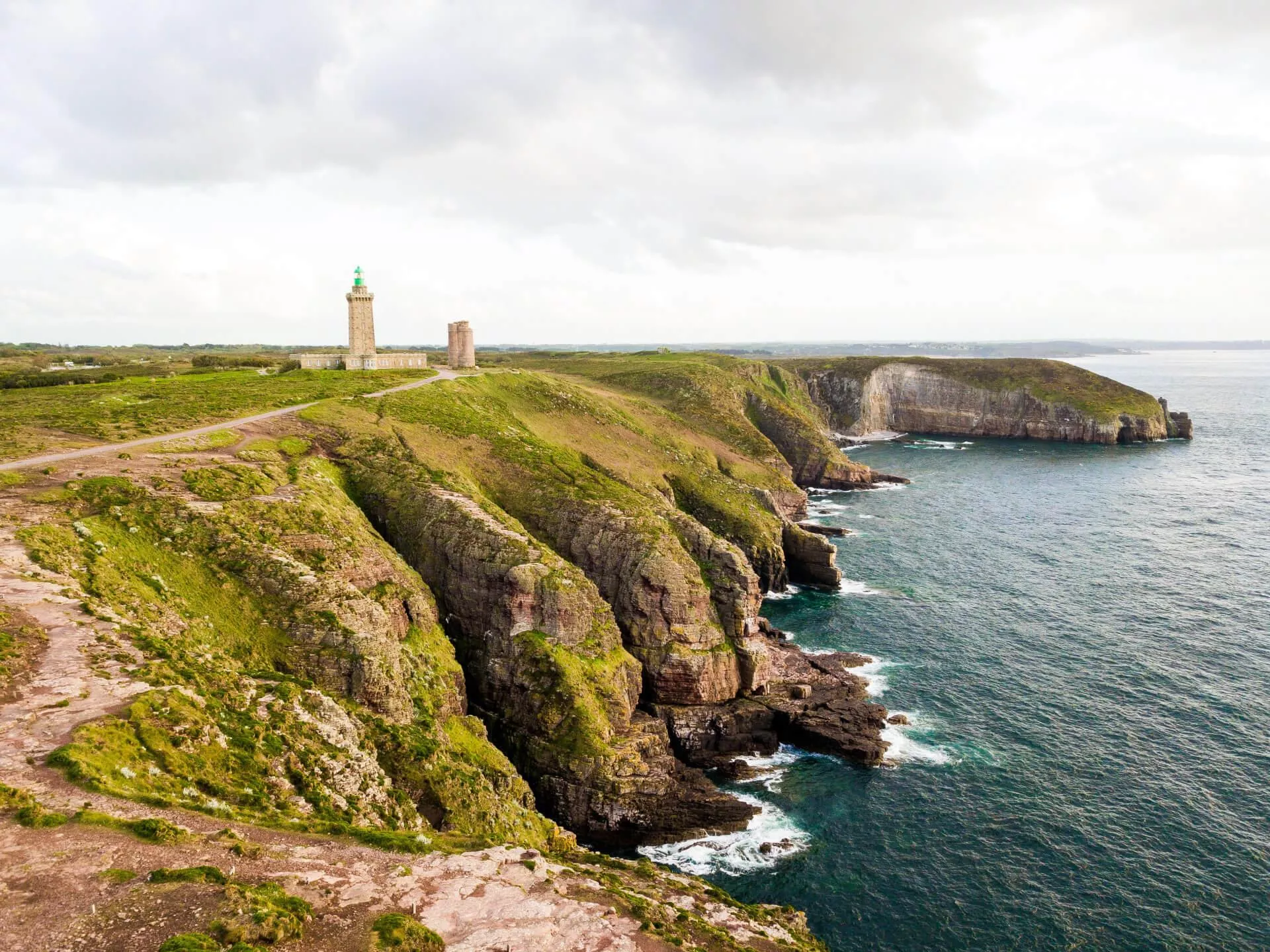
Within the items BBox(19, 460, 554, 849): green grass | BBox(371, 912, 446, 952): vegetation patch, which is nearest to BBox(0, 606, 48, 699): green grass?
BBox(19, 460, 554, 849): green grass

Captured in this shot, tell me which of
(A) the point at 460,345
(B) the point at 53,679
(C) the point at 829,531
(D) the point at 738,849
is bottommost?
(D) the point at 738,849

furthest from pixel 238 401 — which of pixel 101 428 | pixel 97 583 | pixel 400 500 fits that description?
pixel 97 583

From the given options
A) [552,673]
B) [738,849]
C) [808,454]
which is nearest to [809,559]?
[552,673]

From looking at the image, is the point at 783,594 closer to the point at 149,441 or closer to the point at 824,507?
the point at 824,507

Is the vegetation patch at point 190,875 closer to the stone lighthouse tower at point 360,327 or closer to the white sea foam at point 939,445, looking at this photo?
the stone lighthouse tower at point 360,327

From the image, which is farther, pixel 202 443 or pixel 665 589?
pixel 665 589

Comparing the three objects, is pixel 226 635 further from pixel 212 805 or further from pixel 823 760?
pixel 823 760

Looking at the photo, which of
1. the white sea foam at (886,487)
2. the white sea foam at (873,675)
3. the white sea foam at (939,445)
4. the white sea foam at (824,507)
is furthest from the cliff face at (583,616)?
the white sea foam at (939,445)
